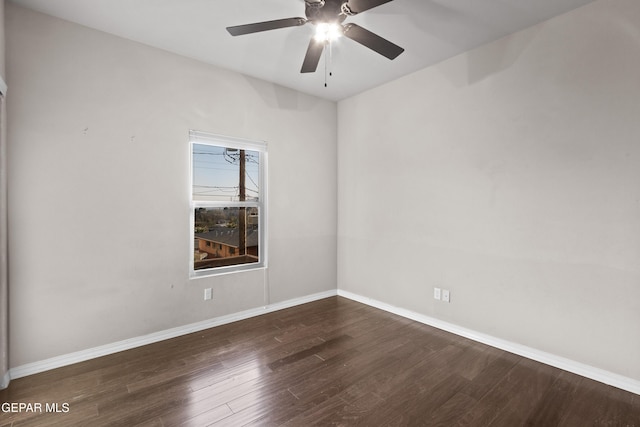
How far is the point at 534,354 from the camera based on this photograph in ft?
8.78


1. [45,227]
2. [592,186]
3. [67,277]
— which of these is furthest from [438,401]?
[45,227]

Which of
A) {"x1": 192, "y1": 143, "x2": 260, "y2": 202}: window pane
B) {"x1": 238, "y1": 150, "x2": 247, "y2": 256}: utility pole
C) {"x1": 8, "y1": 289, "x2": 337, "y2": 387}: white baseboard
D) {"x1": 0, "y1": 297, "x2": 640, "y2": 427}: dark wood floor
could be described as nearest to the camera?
{"x1": 0, "y1": 297, "x2": 640, "y2": 427}: dark wood floor

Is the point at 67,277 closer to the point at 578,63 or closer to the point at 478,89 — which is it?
the point at 478,89

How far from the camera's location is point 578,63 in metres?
2.45

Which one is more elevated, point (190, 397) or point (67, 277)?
point (67, 277)

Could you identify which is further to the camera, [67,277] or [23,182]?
[67,277]

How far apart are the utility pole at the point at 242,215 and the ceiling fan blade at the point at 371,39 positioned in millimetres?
1967

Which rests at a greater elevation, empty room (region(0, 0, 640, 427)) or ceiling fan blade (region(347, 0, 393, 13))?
ceiling fan blade (region(347, 0, 393, 13))

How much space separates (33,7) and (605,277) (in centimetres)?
481

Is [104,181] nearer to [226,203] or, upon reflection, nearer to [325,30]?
[226,203]

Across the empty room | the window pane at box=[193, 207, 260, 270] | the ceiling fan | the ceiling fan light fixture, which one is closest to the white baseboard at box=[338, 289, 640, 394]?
the empty room

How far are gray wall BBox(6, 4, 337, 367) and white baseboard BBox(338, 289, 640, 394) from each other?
189 cm

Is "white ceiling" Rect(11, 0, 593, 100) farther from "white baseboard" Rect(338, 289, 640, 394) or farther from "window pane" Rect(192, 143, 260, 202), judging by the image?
"white baseboard" Rect(338, 289, 640, 394)

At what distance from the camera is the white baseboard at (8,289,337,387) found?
8.02 feet
